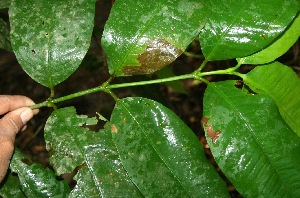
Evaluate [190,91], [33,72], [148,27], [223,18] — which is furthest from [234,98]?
[190,91]

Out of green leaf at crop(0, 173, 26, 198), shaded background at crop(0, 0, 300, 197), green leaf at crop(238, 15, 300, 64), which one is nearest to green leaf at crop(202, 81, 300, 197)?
green leaf at crop(238, 15, 300, 64)

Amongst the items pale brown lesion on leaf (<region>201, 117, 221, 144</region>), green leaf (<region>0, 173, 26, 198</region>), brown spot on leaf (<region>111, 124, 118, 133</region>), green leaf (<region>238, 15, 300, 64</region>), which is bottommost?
green leaf (<region>0, 173, 26, 198</region>)

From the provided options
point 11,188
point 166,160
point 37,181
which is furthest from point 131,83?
point 11,188

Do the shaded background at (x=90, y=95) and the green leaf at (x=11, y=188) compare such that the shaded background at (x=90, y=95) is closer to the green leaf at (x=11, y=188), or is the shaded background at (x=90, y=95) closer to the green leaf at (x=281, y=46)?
the green leaf at (x=11, y=188)

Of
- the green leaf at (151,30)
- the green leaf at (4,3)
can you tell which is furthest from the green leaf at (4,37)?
the green leaf at (151,30)

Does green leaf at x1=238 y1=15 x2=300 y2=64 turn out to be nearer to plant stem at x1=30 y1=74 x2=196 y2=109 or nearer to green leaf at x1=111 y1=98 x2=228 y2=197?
plant stem at x1=30 y1=74 x2=196 y2=109
